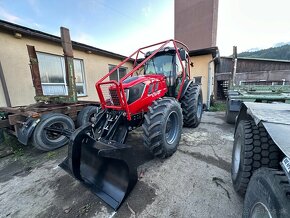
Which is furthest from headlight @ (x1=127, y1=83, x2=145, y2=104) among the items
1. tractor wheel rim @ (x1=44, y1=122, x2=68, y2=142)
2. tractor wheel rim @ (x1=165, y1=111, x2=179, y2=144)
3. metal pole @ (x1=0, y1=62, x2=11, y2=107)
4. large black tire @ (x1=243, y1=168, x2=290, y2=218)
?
metal pole @ (x1=0, y1=62, x2=11, y2=107)

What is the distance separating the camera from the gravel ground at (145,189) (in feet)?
5.18

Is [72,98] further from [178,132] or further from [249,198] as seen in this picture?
[249,198]

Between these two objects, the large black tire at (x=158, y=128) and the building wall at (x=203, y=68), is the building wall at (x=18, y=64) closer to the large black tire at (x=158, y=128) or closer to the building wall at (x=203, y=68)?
the large black tire at (x=158, y=128)

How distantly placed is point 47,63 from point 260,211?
6393 millimetres

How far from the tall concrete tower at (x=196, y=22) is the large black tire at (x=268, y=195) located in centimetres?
1475

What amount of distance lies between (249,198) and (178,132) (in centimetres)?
178

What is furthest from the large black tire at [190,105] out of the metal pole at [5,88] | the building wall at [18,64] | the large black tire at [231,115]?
the metal pole at [5,88]

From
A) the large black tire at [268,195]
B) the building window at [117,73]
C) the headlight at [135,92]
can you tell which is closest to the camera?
the large black tire at [268,195]

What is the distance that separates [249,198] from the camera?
103 centimetres

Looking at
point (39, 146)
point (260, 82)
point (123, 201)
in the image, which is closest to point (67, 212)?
point (123, 201)

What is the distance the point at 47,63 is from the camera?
504cm

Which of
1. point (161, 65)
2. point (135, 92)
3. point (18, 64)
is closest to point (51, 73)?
point (18, 64)

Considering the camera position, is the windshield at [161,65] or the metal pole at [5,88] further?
the metal pole at [5,88]

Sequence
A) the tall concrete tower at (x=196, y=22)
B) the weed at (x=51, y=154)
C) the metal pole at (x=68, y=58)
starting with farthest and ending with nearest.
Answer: the tall concrete tower at (x=196, y=22)
the metal pole at (x=68, y=58)
the weed at (x=51, y=154)
